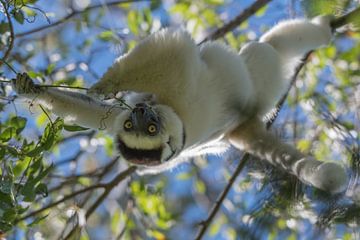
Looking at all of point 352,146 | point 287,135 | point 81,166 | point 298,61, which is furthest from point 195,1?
point 352,146

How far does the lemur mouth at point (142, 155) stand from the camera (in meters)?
4.21

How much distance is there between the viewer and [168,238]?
549 centimetres

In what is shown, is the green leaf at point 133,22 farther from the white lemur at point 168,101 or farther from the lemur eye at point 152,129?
the lemur eye at point 152,129

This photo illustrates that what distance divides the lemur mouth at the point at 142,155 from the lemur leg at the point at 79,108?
9.8 inches

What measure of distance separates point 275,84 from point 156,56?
1.31 meters

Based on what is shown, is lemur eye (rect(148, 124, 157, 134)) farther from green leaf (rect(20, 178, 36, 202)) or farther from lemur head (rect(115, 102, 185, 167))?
green leaf (rect(20, 178, 36, 202))

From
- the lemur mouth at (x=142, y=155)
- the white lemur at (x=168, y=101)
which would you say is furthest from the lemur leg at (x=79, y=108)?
the lemur mouth at (x=142, y=155)

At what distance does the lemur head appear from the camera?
4.14 meters

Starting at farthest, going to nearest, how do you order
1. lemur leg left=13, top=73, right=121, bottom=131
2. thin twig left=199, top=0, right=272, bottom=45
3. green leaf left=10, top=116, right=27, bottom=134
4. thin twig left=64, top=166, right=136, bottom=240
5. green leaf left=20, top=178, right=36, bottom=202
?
thin twig left=199, top=0, right=272, bottom=45
thin twig left=64, top=166, right=136, bottom=240
lemur leg left=13, top=73, right=121, bottom=131
green leaf left=10, top=116, right=27, bottom=134
green leaf left=20, top=178, right=36, bottom=202

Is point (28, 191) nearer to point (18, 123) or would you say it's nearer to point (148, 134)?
point (18, 123)

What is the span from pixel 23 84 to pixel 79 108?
0.62m

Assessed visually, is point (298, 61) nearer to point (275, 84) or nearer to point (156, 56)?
point (275, 84)

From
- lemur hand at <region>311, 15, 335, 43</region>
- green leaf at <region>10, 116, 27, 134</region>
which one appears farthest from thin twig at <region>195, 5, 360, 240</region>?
green leaf at <region>10, 116, 27, 134</region>

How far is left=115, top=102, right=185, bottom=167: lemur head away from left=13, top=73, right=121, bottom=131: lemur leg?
13 cm
